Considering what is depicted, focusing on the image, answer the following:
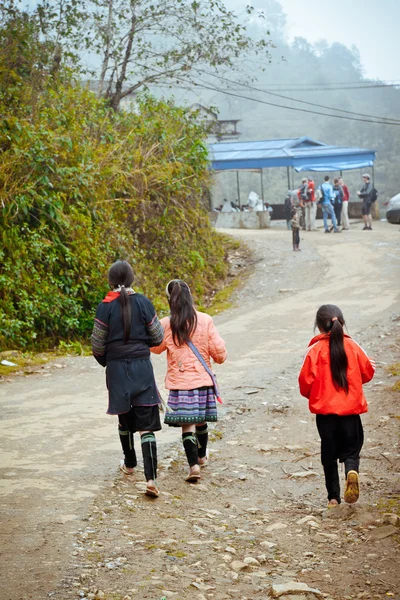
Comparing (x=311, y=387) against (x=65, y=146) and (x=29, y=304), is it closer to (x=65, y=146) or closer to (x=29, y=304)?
(x=29, y=304)

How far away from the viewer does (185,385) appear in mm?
6137

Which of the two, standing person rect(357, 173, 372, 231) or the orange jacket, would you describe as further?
standing person rect(357, 173, 372, 231)

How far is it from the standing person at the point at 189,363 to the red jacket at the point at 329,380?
2.73ft

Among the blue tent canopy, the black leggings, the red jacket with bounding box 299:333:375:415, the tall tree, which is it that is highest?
the tall tree

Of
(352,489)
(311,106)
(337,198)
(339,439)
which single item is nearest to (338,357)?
(339,439)

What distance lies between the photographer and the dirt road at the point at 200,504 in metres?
4.28

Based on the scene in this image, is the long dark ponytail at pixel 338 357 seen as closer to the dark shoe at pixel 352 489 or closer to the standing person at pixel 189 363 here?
the dark shoe at pixel 352 489

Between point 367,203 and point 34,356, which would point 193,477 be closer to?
point 34,356

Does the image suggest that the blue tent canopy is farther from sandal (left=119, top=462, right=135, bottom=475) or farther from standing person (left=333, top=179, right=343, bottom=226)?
sandal (left=119, top=462, right=135, bottom=475)

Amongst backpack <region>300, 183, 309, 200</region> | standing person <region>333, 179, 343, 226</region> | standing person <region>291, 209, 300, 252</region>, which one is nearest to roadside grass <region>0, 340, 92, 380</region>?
standing person <region>291, 209, 300, 252</region>

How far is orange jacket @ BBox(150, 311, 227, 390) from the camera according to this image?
615cm

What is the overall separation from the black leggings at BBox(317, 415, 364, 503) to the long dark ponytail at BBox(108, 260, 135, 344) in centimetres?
156

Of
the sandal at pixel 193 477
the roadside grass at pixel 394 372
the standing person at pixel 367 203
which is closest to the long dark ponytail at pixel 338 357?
the sandal at pixel 193 477

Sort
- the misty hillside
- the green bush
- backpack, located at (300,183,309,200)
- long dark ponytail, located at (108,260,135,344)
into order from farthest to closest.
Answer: the misty hillside → backpack, located at (300,183,309,200) → the green bush → long dark ponytail, located at (108,260,135,344)
